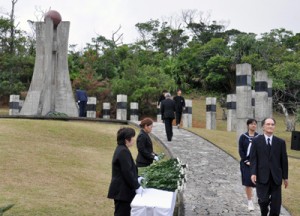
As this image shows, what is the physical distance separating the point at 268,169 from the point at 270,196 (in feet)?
1.12

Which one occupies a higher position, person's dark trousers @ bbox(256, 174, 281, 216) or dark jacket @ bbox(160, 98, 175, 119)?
dark jacket @ bbox(160, 98, 175, 119)

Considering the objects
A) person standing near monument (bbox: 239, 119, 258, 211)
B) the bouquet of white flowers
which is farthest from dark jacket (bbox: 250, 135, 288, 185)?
person standing near monument (bbox: 239, 119, 258, 211)

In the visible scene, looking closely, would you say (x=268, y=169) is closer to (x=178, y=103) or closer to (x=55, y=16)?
(x=178, y=103)

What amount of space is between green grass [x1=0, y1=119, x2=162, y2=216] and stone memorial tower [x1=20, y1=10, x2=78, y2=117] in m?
4.72

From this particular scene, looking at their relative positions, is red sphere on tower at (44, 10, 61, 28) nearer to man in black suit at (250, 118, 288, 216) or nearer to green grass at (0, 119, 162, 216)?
green grass at (0, 119, 162, 216)

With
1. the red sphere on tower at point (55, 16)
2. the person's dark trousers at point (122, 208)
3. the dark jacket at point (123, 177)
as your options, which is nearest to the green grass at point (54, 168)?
the person's dark trousers at point (122, 208)

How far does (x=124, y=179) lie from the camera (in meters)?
5.03

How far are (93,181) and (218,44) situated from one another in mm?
29319

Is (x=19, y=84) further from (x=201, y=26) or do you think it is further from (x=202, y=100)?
(x=201, y=26)

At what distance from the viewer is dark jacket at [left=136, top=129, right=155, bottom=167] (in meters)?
6.68

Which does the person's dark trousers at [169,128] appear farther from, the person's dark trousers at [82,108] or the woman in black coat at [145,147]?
the person's dark trousers at [82,108]

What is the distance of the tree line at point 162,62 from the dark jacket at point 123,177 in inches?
756

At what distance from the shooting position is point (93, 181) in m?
8.81

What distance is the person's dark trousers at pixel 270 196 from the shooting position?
234 inches
